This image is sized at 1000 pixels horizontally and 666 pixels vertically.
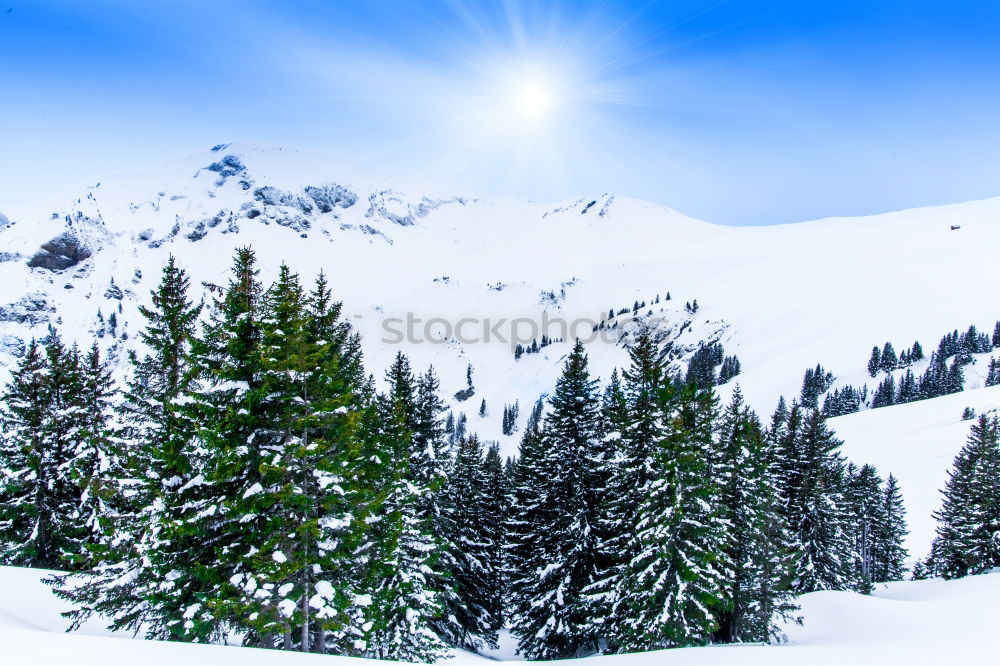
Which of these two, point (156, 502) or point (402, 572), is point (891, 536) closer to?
point (402, 572)

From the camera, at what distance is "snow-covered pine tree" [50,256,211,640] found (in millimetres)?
14398

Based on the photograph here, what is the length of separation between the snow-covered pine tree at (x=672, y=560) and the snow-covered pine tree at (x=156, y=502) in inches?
569

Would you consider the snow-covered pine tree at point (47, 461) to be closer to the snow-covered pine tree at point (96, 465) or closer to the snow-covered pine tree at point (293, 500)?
the snow-covered pine tree at point (96, 465)

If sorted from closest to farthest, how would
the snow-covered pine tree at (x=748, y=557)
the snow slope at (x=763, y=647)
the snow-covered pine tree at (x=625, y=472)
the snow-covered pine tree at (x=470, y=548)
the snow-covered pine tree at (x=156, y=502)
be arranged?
1. the snow slope at (x=763, y=647)
2. the snow-covered pine tree at (x=156, y=502)
3. the snow-covered pine tree at (x=625, y=472)
4. the snow-covered pine tree at (x=748, y=557)
5. the snow-covered pine tree at (x=470, y=548)

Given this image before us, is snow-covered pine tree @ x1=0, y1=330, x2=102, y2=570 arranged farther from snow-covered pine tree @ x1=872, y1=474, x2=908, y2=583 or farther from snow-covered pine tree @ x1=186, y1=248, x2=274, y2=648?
snow-covered pine tree @ x1=872, y1=474, x2=908, y2=583

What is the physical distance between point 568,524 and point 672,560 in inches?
199

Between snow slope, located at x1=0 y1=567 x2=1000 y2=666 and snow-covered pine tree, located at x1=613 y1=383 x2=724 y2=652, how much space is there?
4.44m

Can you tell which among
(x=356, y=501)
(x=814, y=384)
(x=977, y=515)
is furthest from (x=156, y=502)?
(x=814, y=384)

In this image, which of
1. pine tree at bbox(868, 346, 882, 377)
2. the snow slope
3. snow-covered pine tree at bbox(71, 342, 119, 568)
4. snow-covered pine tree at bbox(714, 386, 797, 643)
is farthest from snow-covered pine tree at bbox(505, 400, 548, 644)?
pine tree at bbox(868, 346, 882, 377)

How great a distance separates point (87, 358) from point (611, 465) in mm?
24437

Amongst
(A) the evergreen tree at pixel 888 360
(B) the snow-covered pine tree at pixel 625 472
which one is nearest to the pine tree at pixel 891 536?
(B) the snow-covered pine tree at pixel 625 472

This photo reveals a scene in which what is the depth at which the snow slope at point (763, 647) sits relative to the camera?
856cm

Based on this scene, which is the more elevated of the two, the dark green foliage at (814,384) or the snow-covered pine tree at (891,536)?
the dark green foliage at (814,384)

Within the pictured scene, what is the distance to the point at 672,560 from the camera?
2022cm
